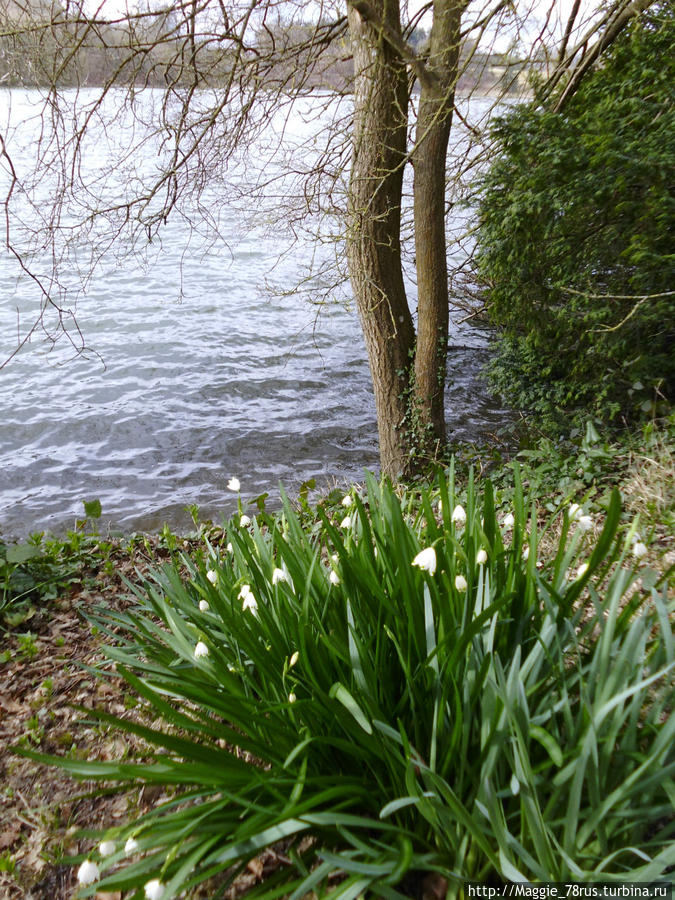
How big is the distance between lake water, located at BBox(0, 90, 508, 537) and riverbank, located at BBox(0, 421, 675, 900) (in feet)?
7.05

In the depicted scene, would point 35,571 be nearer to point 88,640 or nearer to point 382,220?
point 88,640

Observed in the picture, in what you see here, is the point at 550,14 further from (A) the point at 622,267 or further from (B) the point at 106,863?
(B) the point at 106,863

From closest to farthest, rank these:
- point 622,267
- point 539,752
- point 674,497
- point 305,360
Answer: point 539,752 < point 674,497 < point 622,267 < point 305,360

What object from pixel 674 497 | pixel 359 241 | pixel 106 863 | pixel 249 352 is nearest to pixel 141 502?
pixel 359 241

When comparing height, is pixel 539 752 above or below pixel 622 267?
below

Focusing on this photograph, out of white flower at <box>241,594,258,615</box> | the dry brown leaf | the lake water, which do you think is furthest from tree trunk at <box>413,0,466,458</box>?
the dry brown leaf

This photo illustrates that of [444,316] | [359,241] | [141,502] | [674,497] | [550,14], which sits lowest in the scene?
[141,502]

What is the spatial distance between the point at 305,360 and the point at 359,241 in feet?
16.0

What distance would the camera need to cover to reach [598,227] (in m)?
5.82

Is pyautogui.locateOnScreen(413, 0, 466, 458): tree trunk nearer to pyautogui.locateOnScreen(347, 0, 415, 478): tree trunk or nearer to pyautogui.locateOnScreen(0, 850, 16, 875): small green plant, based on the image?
pyautogui.locateOnScreen(347, 0, 415, 478): tree trunk

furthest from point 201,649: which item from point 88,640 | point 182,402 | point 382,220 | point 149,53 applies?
point 182,402

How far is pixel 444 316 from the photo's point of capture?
6.44m

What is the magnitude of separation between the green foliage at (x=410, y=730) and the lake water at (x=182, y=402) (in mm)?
4318

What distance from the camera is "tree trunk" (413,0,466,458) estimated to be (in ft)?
18.1
